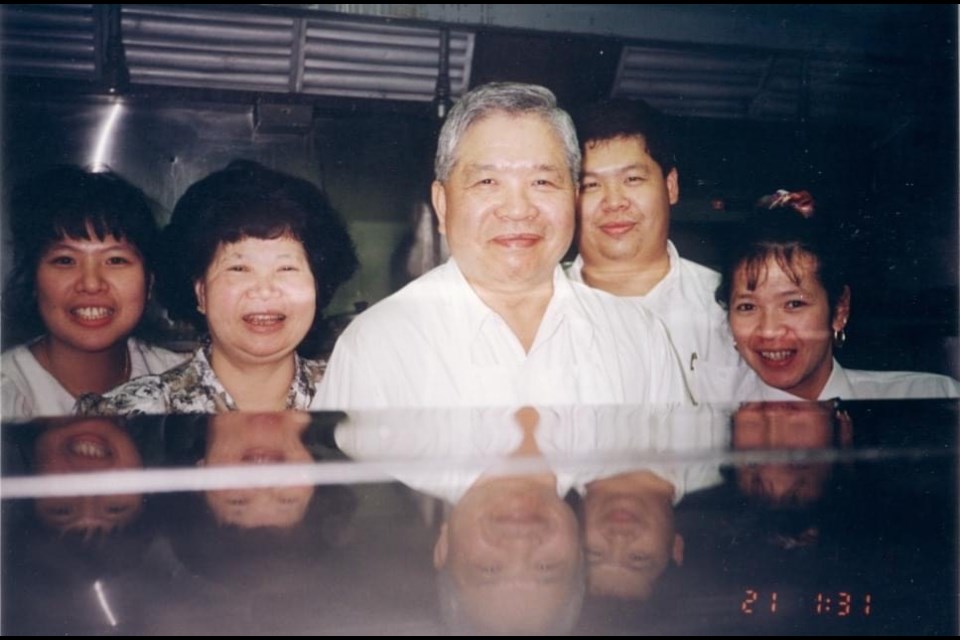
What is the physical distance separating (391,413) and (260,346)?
0.34 metres

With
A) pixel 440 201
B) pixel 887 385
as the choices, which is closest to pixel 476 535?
pixel 440 201

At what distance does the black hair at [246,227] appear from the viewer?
1.42 metres

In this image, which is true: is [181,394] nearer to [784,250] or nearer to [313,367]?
[313,367]

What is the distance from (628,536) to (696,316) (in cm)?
100

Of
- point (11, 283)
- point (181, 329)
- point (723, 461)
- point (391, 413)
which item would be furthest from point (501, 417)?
point (11, 283)

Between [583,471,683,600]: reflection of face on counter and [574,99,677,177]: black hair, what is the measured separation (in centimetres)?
94

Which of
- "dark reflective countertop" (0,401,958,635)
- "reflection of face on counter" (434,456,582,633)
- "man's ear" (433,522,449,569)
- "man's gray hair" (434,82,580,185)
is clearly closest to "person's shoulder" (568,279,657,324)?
"man's gray hair" (434,82,580,185)

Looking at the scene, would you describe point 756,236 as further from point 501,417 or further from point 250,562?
point 250,562

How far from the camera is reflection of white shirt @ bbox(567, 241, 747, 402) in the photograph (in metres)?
1.62

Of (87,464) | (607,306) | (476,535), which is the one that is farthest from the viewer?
(607,306)

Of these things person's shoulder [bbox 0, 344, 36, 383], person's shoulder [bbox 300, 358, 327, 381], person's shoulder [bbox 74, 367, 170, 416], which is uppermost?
person's shoulder [bbox 300, 358, 327, 381]

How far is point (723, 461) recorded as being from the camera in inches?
40.6

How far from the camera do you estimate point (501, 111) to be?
150 centimetres

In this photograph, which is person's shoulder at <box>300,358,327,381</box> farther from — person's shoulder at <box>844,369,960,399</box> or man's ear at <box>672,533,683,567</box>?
person's shoulder at <box>844,369,960,399</box>
